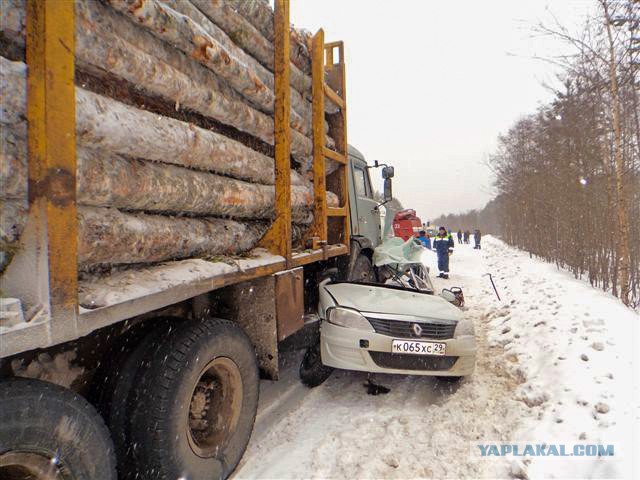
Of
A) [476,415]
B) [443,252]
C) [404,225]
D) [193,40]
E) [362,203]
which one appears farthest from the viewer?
[443,252]

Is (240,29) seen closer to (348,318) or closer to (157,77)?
(157,77)

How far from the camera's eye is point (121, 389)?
75.6 inches

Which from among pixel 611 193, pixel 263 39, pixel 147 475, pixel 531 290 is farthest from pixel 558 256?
pixel 147 475

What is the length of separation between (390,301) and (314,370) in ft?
3.34

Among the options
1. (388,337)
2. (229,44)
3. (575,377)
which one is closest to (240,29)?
(229,44)

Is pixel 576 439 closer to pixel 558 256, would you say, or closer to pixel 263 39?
pixel 263 39

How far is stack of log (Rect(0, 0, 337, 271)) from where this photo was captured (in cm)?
132

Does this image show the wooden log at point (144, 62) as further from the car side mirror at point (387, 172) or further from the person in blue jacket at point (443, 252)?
the person in blue jacket at point (443, 252)

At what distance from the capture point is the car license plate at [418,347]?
331 centimetres

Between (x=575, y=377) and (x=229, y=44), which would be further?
(x=575, y=377)

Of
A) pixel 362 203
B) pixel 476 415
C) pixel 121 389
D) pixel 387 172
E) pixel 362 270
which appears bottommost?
pixel 476 415

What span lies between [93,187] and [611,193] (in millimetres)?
10648

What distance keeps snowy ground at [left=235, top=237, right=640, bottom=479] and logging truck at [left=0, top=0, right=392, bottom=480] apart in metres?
0.59

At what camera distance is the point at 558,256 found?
1421 centimetres
